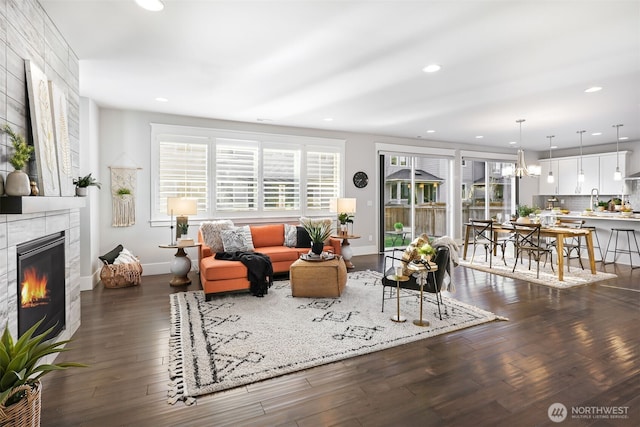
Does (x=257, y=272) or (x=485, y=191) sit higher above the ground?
(x=485, y=191)

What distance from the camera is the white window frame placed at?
562 cm

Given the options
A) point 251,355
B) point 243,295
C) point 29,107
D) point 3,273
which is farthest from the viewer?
point 243,295

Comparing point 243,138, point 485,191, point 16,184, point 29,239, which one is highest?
Answer: point 243,138

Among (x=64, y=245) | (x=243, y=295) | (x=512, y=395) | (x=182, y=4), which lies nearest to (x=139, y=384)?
(x=64, y=245)

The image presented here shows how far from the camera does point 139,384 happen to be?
7.66 feet

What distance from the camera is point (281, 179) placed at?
6.66 metres

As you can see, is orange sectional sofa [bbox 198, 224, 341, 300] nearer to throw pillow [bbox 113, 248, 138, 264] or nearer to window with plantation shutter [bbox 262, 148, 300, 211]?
window with plantation shutter [bbox 262, 148, 300, 211]

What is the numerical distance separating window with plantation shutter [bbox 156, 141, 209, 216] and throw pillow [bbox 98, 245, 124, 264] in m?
0.89

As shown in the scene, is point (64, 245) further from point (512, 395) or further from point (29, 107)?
point (512, 395)

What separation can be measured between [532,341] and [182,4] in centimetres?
408

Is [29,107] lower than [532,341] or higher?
higher

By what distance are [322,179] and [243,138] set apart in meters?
1.84

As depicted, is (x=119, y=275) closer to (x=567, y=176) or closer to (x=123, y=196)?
(x=123, y=196)

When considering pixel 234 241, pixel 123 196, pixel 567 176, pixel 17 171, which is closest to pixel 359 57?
pixel 17 171
